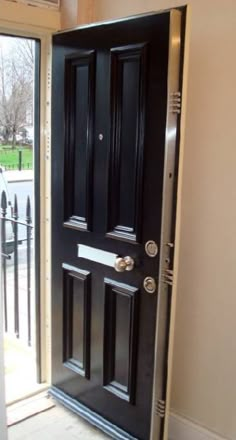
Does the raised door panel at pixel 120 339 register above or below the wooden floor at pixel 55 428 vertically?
above

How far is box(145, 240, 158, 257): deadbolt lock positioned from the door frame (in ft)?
2.48

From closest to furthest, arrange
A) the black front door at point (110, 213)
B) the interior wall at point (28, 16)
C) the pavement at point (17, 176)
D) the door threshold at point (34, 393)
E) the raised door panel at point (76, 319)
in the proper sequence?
1. the black front door at point (110, 213)
2. the interior wall at point (28, 16)
3. the raised door panel at point (76, 319)
4. the door threshold at point (34, 393)
5. the pavement at point (17, 176)

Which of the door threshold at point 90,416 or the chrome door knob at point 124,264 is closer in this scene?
the chrome door knob at point 124,264

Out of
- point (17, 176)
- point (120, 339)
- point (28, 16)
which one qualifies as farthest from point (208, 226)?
Result: point (17, 176)

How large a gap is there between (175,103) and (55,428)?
65.9 inches

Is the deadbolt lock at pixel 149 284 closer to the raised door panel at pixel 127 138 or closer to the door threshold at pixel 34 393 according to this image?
the raised door panel at pixel 127 138

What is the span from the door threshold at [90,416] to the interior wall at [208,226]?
12.4 inches

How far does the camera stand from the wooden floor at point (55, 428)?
226 cm

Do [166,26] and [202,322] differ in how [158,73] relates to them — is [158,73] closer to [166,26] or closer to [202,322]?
[166,26]

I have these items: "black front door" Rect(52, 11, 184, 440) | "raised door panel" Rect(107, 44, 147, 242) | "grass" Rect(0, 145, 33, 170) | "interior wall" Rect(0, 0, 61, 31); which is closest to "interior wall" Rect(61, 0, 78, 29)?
"interior wall" Rect(0, 0, 61, 31)

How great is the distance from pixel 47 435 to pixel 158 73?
1.76m

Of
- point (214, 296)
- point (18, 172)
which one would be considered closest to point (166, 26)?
point (214, 296)

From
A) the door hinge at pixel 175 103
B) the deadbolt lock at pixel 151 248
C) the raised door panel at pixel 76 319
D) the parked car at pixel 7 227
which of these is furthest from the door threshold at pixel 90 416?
the door hinge at pixel 175 103

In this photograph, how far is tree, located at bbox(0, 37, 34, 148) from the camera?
2534 millimetres
